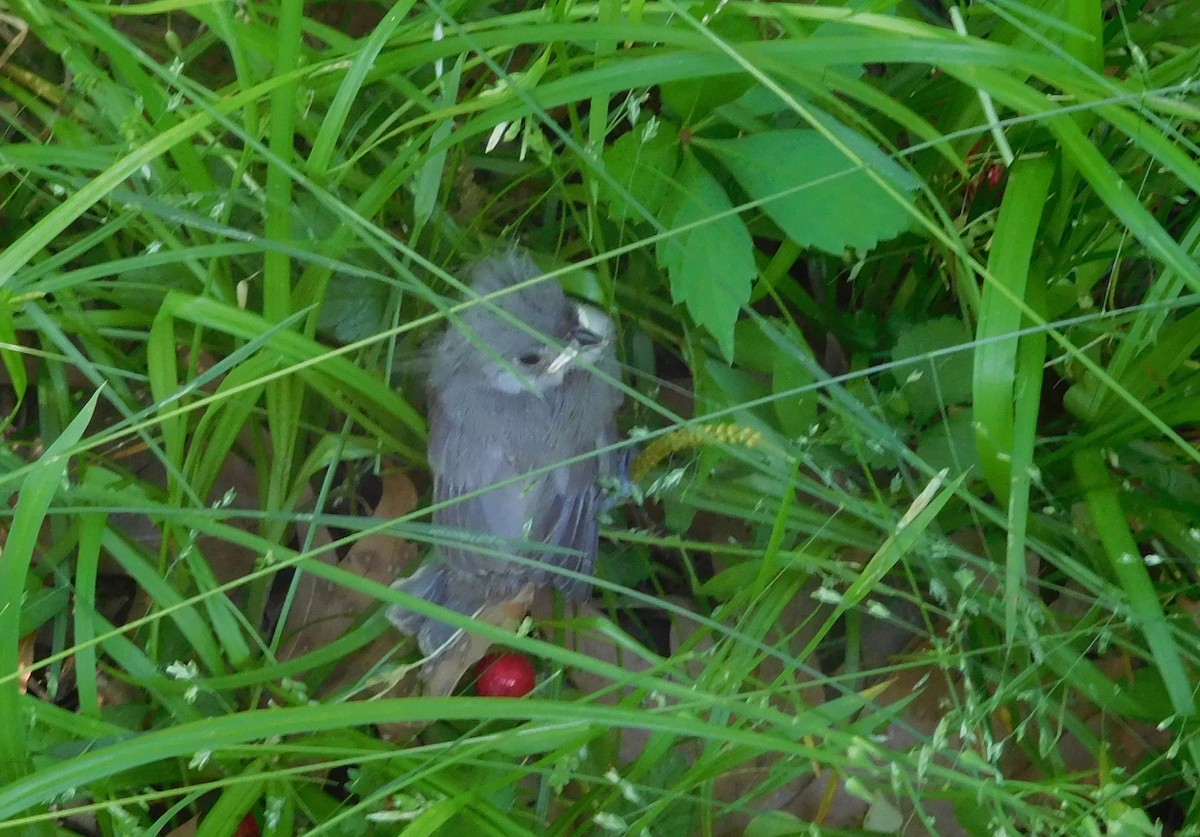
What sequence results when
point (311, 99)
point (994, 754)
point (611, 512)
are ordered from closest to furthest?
point (994, 754)
point (311, 99)
point (611, 512)

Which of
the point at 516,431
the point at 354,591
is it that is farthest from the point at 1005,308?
the point at 354,591

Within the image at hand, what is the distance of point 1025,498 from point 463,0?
0.73 metres

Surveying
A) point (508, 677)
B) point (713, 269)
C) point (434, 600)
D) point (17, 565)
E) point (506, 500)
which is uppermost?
point (713, 269)

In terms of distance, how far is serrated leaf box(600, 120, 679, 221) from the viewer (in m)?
0.94

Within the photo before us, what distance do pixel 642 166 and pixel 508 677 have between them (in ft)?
2.01

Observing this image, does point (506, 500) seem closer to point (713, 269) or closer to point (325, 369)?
point (325, 369)

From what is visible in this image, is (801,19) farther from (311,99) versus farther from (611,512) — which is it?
(611,512)

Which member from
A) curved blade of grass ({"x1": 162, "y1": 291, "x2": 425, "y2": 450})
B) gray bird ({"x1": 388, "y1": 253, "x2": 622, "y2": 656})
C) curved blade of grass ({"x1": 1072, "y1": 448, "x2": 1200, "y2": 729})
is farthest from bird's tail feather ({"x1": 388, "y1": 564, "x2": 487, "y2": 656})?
curved blade of grass ({"x1": 1072, "y1": 448, "x2": 1200, "y2": 729})

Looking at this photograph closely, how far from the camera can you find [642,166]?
0.94 meters

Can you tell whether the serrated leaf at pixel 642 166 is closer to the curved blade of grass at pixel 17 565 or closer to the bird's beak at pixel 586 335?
the bird's beak at pixel 586 335

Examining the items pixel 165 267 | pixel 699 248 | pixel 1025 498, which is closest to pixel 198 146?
pixel 165 267

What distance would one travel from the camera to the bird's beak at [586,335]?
93 centimetres

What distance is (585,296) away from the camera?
42.1 inches

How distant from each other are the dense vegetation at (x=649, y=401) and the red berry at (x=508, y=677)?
29mm
